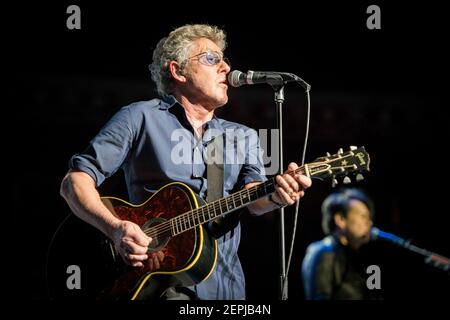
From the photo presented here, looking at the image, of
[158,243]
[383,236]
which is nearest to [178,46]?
[158,243]

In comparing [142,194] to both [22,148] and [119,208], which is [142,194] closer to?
[119,208]

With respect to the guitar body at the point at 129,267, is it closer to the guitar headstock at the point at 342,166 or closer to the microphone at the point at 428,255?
the guitar headstock at the point at 342,166

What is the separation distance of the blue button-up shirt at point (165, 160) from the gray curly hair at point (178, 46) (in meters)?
0.27

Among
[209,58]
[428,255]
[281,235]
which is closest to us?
[281,235]

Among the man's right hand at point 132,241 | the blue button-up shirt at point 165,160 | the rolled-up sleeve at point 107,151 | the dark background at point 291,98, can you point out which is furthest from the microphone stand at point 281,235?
the dark background at point 291,98

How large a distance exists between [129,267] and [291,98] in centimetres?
443

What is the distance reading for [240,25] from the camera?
5.12 meters

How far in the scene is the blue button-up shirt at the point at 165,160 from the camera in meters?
2.83

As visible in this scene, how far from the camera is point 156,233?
109 inches

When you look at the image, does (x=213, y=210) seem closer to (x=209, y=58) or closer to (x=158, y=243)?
(x=158, y=243)

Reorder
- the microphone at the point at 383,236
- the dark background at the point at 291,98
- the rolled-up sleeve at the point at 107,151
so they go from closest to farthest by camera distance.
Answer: the rolled-up sleeve at the point at 107,151 → the dark background at the point at 291,98 → the microphone at the point at 383,236

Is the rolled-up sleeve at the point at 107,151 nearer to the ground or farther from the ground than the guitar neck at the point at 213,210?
farther from the ground

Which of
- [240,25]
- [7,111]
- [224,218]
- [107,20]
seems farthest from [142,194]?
[7,111]

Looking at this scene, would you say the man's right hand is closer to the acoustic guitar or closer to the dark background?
the acoustic guitar
